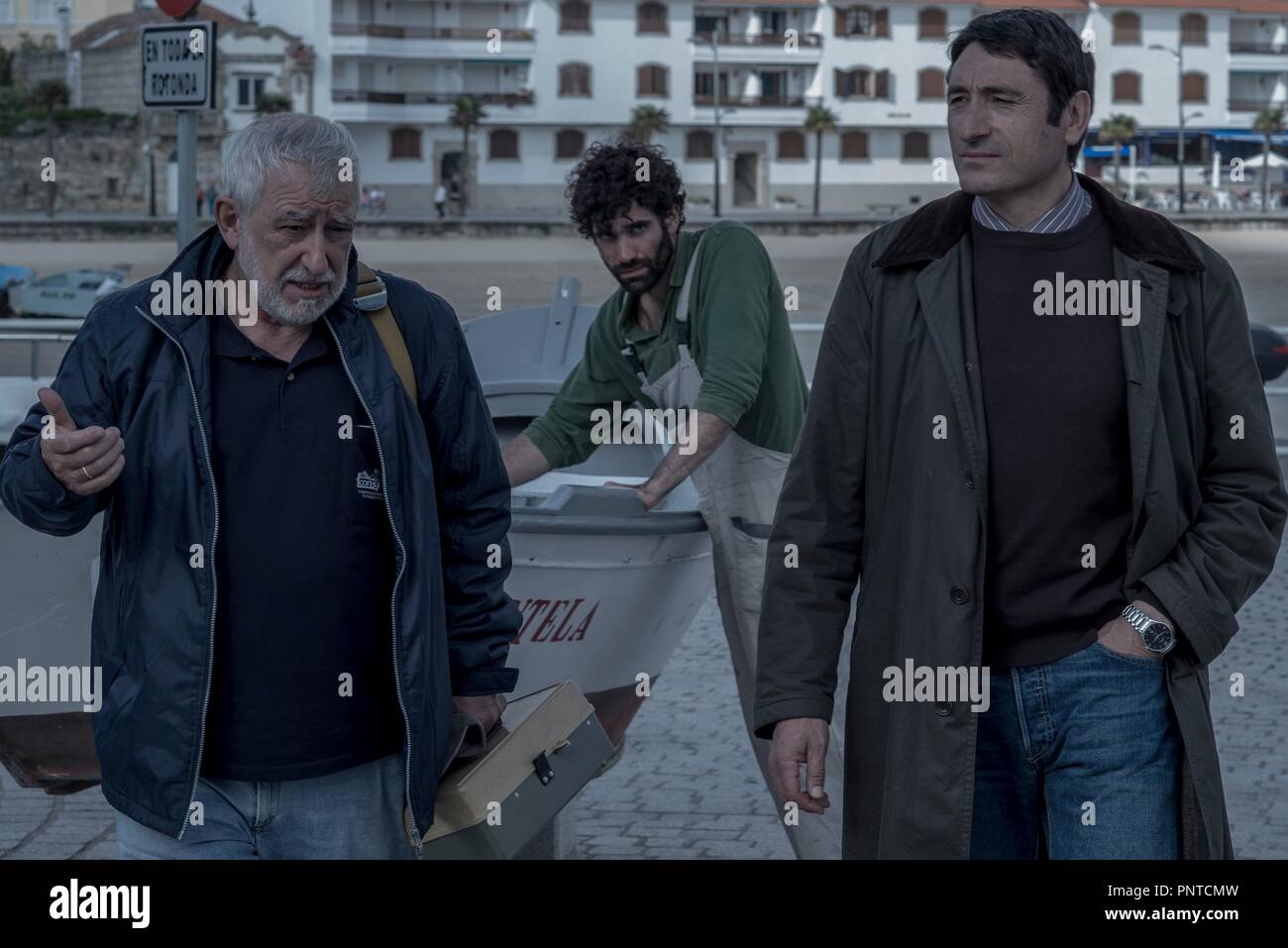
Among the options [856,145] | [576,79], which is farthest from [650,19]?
[856,145]

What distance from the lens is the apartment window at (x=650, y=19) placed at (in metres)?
80.8

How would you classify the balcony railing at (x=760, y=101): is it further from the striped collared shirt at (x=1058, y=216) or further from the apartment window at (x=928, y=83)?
the striped collared shirt at (x=1058, y=216)

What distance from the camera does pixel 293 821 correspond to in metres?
2.95

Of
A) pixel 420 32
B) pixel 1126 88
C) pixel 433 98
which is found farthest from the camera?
pixel 1126 88

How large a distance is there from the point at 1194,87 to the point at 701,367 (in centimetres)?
8626

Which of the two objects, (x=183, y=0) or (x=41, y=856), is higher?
(x=183, y=0)

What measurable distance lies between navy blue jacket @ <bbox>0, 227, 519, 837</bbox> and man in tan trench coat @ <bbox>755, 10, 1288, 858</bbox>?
0.58 meters

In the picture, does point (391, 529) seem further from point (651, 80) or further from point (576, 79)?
point (651, 80)

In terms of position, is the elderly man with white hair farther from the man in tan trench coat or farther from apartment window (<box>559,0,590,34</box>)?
apartment window (<box>559,0,590,34</box>)

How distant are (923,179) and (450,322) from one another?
80478 millimetres

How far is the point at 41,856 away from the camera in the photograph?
5.62m

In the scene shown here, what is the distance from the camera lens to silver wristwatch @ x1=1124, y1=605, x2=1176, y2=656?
2.84 m
